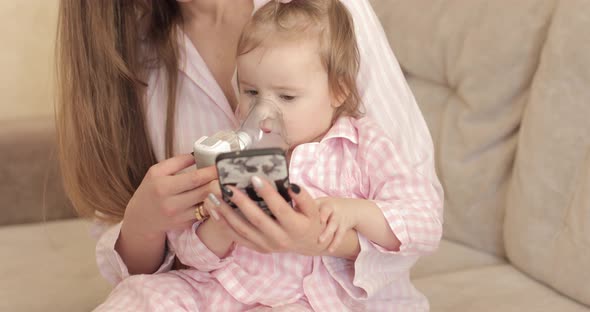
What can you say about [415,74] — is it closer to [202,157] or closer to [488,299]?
[488,299]

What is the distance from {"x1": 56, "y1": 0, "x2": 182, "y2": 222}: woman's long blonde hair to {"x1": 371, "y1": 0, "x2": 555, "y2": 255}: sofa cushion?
24.5 inches

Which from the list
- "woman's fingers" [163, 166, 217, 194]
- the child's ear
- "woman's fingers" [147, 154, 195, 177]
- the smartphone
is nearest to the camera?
the smartphone

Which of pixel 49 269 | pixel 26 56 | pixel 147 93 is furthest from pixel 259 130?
pixel 26 56

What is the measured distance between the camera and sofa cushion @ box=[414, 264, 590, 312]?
1.50 m

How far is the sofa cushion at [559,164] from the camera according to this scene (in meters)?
1.48

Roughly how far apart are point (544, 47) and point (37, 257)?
118 centimetres

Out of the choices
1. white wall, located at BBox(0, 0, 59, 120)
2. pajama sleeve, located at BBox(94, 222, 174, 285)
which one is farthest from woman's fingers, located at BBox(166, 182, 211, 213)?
white wall, located at BBox(0, 0, 59, 120)

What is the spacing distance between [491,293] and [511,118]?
36cm

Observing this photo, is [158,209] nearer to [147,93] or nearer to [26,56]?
[147,93]

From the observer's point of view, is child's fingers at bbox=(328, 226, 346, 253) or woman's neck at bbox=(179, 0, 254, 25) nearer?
child's fingers at bbox=(328, 226, 346, 253)

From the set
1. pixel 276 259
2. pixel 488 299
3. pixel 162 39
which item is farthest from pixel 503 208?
pixel 162 39

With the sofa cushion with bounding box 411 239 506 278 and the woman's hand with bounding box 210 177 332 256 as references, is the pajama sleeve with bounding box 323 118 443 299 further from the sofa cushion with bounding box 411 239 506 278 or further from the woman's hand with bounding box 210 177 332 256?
the sofa cushion with bounding box 411 239 506 278

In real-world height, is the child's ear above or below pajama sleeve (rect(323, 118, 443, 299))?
above

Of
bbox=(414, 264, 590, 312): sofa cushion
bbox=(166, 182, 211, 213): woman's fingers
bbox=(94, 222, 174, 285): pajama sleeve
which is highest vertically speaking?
bbox=(166, 182, 211, 213): woman's fingers
